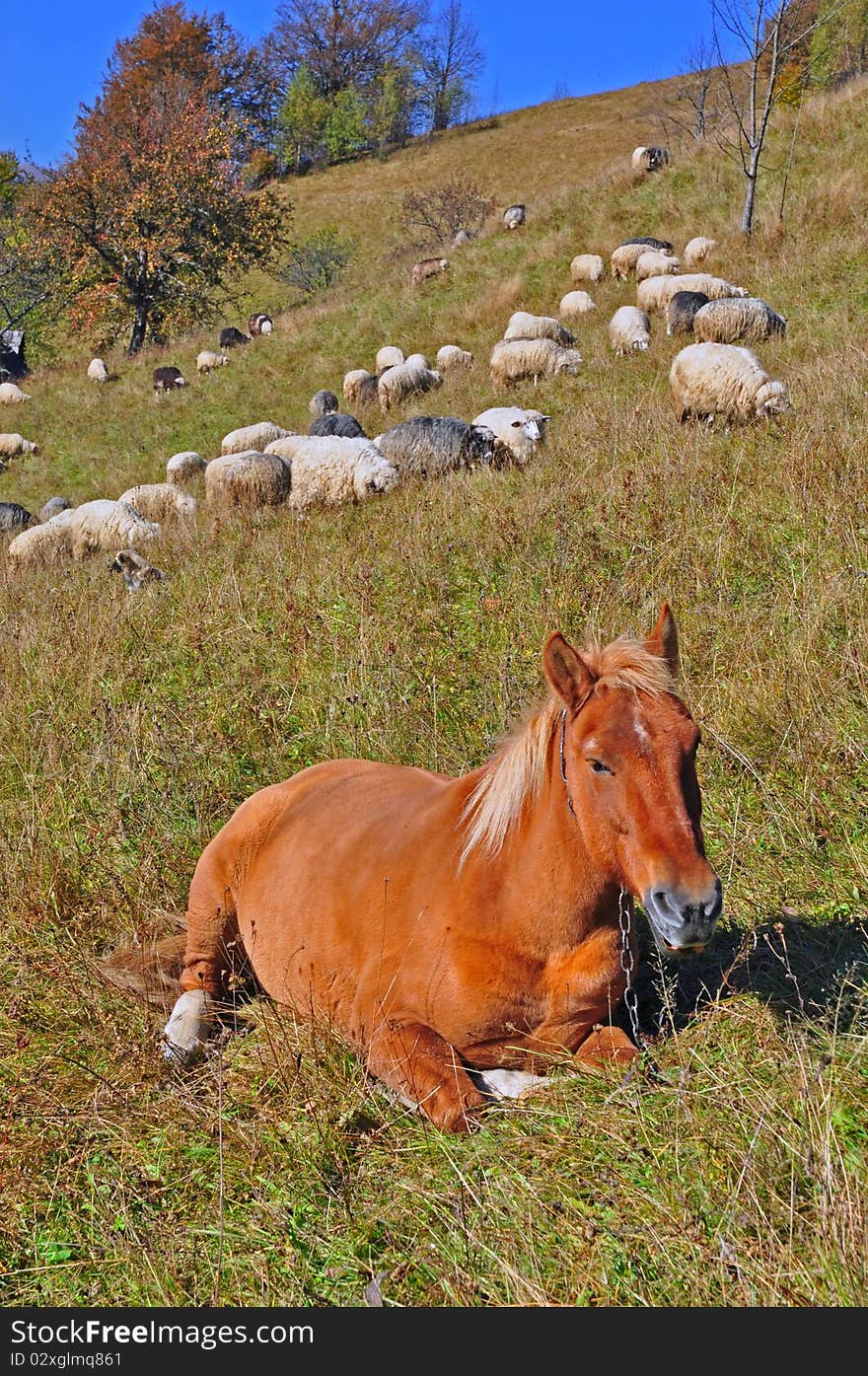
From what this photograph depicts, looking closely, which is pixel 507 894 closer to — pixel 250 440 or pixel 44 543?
pixel 44 543

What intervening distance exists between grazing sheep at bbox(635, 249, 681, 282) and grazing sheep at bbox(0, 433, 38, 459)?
14.1 metres

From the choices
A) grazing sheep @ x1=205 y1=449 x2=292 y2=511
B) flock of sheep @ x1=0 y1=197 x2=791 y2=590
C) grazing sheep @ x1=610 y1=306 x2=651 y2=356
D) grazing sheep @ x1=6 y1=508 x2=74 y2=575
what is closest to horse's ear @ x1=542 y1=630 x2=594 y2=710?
flock of sheep @ x1=0 y1=197 x2=791 y2=590

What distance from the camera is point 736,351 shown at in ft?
38.9

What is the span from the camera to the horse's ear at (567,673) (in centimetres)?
280

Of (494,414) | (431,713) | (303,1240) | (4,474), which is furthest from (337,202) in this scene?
(303,1240)

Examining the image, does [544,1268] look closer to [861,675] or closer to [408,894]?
[408,894]

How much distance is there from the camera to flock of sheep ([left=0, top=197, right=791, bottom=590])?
11.9 meters

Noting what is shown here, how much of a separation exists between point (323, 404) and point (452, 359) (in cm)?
275

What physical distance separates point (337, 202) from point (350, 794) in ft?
169

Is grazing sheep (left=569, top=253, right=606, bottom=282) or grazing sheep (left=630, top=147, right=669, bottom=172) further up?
grazing sheep (left=630, top=147, right=669, bottom=172)

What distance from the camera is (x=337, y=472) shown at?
13.2 metres

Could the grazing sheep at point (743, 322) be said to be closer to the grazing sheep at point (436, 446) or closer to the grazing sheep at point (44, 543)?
the grazing sheep at point (436, 446)

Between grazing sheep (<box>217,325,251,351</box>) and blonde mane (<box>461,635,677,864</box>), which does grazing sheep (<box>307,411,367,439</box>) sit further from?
blonde mane (<box>461,635,677,864</box>)

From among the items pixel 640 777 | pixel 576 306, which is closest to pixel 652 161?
pixel 576 306
